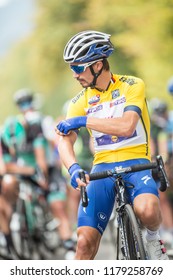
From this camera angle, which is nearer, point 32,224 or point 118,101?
Answer: point 118,101

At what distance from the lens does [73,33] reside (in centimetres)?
2031

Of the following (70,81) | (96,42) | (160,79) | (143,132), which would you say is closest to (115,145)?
(143,132)

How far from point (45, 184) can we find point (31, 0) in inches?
367

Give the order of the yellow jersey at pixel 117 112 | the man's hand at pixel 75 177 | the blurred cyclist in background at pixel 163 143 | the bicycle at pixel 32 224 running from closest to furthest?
the man's hand at pixel 75 177, the yellow jersey at pixel 117 112, the bicycle at pixel 32 224, the blurred cyclist in background at pixel 163 143

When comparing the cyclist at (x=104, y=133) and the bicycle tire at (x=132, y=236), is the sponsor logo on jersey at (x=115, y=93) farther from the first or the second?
the bicycle tire at (x=132, y=236)

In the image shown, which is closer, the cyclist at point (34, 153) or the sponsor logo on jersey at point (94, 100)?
the sponsor logo on jersey at point (94, 100)

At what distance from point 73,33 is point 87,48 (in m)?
13.3

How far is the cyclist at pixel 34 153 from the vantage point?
12.0 m

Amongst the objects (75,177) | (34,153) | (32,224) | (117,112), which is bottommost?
(75,177)

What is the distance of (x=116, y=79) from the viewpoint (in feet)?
23.9

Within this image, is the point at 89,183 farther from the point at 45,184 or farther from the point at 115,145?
the point at 45,184

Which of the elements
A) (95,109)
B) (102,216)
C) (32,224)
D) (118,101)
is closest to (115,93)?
(118,101)

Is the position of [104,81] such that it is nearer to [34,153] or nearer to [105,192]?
[105,192]

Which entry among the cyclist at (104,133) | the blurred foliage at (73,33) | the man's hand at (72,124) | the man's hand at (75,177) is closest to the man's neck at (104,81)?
the cyclist at (104,133)
